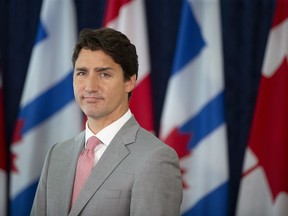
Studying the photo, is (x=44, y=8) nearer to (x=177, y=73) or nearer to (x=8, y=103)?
(x=8, y=103)

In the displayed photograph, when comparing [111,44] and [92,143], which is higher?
[111,44]

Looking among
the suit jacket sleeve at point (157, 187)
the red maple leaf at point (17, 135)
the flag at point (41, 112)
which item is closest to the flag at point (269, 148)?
the flag at point (41, 112)

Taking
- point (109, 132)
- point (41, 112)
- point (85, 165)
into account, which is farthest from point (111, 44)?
point (41, 112)

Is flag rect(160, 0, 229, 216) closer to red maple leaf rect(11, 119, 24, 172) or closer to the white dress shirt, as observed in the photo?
red maple leaf rect(11, 119, 24, 172)

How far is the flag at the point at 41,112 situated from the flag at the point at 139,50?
0.43 meters

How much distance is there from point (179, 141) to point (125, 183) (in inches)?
81.5

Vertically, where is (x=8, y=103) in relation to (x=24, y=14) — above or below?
below

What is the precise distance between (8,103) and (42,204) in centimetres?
239

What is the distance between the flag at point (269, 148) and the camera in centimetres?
333

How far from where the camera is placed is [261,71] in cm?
357

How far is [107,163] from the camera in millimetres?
1377

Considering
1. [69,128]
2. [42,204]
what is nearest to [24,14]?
[69,128]

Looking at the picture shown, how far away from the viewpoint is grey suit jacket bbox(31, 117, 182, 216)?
1256 millimetres

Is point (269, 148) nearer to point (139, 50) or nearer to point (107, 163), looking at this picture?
point (139, 50)
